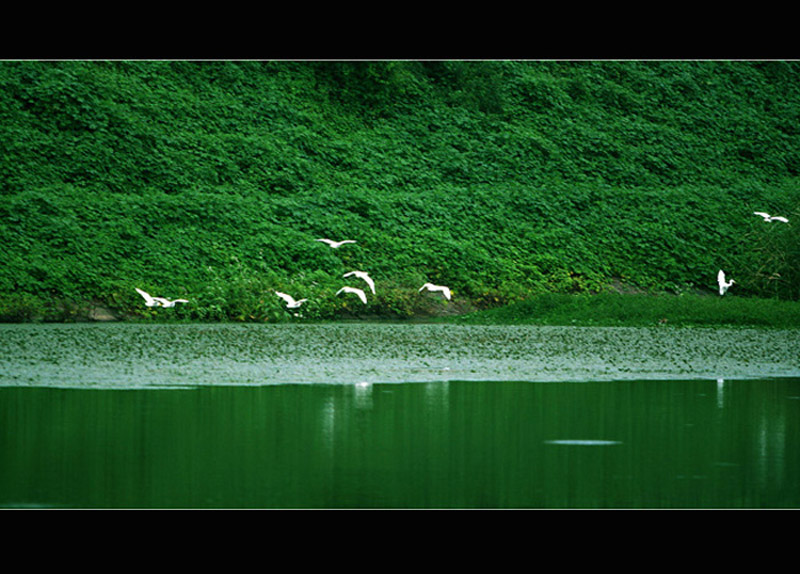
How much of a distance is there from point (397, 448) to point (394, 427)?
2.03ft

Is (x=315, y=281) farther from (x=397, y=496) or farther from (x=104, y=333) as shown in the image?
(x=397, y=496)

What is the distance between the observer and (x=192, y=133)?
2177 centimetres

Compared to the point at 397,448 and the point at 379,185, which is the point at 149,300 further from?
the point at 397,448

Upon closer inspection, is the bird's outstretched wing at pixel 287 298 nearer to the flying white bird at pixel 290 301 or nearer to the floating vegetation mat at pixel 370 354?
the flying white bird at pixel 290 301

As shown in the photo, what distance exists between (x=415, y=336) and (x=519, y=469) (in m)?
8.40

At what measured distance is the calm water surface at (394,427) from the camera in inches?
171

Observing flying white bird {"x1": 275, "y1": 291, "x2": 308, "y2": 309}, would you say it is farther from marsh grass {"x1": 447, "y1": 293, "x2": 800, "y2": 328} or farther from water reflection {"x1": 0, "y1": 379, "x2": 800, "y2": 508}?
water reflection {"x1": 0, "y1": 379, "x2": 800, "y2": 508}

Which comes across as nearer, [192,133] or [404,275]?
[404,275]

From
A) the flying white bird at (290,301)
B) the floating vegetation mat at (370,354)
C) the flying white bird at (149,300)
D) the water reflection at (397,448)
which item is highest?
the flying white bird at (290,301)

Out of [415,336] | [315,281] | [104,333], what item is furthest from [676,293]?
[104,333]

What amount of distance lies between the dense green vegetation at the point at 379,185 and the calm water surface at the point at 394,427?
6.41 metres

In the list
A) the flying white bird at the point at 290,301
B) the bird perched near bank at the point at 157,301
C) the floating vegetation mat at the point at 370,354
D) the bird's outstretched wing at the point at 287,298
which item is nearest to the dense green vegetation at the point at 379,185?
the flying white bird at the point at 290,301

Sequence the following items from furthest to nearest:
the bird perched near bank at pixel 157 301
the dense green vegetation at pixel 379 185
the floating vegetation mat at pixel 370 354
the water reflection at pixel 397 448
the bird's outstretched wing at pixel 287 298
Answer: the dense green vegetation at pixel 379 185, the bird's outstretched wing at pixel 287 298, the bird perched near bank at pixel 157 301, the floating vegetation mat at pixel 370 354, the water reflection at pixel 397 448

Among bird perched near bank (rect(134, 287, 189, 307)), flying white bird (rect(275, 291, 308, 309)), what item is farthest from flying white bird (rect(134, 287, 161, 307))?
flying white bird (rect(275, 291, 308, 309))
